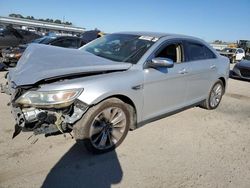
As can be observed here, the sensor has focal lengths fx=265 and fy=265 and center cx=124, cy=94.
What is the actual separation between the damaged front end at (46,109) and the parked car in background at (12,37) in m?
11.2

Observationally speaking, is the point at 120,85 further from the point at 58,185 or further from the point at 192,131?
the point at 192,131

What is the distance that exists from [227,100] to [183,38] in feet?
11.4

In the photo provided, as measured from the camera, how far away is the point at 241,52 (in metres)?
27.4

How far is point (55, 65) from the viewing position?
11.9 ft

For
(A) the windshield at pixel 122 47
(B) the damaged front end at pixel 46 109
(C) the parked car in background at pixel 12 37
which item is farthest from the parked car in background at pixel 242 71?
(C) the parked car in background at pixel 12 37

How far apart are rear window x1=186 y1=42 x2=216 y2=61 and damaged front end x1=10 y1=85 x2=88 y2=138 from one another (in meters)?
2.71

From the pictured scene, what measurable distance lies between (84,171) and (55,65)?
1465 mm

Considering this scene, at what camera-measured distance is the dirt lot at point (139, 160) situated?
3207 mm

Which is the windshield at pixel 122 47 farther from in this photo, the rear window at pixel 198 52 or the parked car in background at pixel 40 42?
the parked car in background at pixel 40 42

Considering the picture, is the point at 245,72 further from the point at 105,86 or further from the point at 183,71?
the point at 105,86

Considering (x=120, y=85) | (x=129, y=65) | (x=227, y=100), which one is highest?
(x=129, y=65)

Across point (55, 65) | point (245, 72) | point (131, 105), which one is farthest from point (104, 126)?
point (245, 72)

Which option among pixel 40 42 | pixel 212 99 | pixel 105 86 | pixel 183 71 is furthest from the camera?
pixel 40 42

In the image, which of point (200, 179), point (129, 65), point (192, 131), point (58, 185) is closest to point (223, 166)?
point (200, 179)
